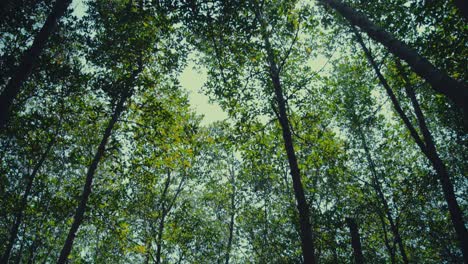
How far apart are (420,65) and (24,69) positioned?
9619 mm

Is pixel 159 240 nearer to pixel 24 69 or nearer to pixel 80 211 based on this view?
pixel 80 211

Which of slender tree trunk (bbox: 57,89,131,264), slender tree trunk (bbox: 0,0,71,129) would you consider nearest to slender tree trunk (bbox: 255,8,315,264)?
slender tree trunk (bbox: 0,0,71,129)

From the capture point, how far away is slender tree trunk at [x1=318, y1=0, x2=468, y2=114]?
4594 millimetres

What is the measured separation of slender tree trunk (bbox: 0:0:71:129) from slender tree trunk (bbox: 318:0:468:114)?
324 inches

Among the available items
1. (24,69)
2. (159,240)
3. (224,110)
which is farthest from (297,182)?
(159,240)

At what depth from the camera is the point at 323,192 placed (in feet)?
71.6

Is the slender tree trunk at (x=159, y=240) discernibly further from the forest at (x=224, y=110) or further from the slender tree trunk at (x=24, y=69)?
the slender tree trunk at (x=24, y=69)

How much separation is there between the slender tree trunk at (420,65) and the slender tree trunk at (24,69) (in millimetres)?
8238

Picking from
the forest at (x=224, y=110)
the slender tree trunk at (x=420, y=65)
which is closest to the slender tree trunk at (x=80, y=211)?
the forest at (x=224, y=110)

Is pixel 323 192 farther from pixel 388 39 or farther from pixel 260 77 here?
pixel 388 39

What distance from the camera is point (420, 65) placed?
5363 mm

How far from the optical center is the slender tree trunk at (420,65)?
459 cm

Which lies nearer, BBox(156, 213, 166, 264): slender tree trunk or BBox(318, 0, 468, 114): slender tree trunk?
BBox(318, 0, 468, 114): slender tree trunk

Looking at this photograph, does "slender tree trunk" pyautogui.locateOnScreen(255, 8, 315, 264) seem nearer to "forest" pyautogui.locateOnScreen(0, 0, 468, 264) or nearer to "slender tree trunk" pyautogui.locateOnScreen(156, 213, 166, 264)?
"forest" pyautogui.locateOnScreen(0, 0, 468, 264)
